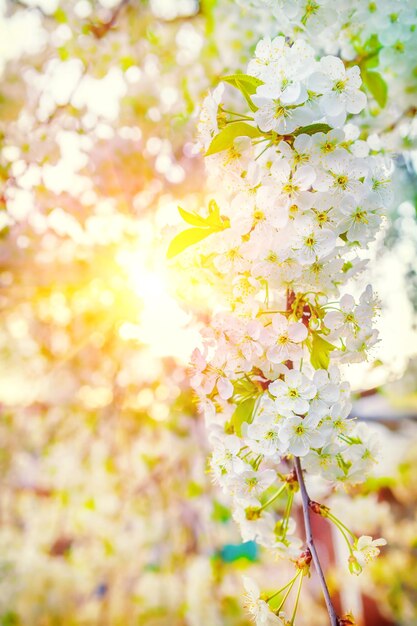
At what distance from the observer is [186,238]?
684mm

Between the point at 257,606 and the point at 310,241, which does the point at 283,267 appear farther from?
the point at 257,606

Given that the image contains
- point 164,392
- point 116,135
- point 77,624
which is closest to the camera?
point 116,135

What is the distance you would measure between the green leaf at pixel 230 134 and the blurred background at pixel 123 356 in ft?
0.49

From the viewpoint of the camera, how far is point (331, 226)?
2.04 feet

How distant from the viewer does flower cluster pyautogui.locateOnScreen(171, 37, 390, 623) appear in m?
0.60

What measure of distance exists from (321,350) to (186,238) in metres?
0.24

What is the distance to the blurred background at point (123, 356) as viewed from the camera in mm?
1782

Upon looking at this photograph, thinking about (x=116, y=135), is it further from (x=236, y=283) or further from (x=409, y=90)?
(x=236, y=283)

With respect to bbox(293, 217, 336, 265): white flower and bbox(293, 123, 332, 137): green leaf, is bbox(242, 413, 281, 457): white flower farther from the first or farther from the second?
bbox(293, 123, 332, 137): green leaf

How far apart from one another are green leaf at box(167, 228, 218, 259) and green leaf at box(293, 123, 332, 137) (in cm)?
17

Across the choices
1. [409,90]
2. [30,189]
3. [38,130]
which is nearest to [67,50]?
[38,130]

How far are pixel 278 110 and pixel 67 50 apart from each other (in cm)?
164

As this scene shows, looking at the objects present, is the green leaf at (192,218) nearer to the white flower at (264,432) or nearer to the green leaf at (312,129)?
the green leaf at (312,129)

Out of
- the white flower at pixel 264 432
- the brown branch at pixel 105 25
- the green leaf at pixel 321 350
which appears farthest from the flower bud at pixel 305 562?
the brown branch at pixel 105 25
